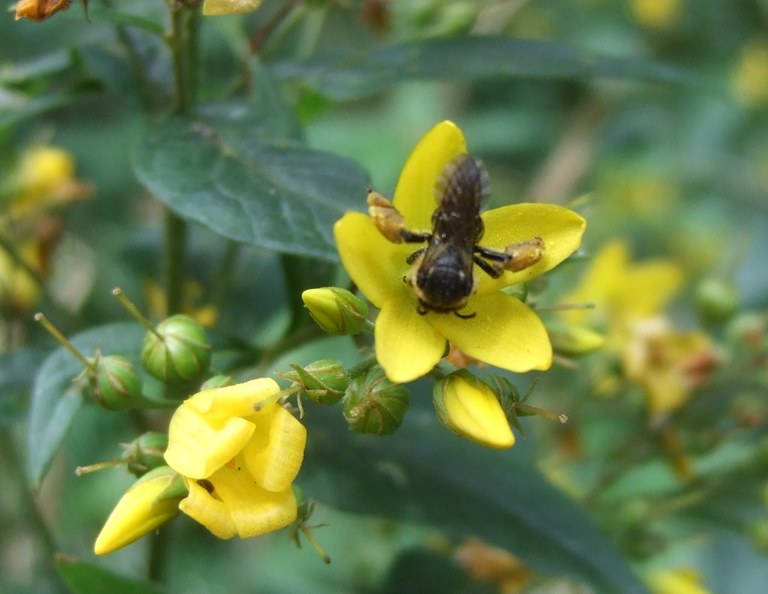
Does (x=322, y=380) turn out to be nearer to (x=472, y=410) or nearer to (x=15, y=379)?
(x=472, y=410)

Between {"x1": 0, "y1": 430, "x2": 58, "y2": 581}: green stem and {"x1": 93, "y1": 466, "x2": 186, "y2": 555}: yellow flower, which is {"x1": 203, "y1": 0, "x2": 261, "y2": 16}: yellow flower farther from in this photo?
{"x1": 0, "y1": 430, "x2": 58, "y2": 581}: green stem

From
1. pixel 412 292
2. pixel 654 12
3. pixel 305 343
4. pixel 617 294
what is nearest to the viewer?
pixel 412 292

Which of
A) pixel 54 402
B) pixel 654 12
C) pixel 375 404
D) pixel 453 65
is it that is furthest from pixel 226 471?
pixel 654 12

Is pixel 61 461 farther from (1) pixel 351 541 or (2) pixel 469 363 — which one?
(2) pixel 469 363

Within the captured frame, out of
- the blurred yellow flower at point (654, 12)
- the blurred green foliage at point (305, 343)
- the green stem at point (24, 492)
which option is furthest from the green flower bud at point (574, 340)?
→ the blurred yellow flower at point (654, 12)

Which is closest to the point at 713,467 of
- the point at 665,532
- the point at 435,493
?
the point at 665,532

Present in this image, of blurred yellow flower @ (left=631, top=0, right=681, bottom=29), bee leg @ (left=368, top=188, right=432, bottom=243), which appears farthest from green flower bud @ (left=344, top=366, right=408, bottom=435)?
blurred yellow flower @ (left=631, top=0, right=681, bottom=29)
